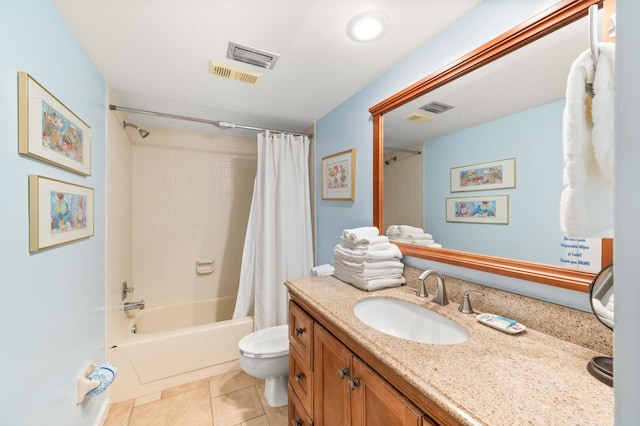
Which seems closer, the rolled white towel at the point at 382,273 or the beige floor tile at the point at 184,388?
the rolled white towel at the point at 382,273

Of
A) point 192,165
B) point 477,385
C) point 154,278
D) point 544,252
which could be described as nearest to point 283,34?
point 544,252

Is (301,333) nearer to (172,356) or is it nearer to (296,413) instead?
(296,413)

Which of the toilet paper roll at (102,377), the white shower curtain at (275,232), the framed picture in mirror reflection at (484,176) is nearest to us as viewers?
the framed picture in mirror reflection at (484,176)

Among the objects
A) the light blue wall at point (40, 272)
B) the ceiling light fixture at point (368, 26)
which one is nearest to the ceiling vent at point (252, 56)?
the ceiling light fixture at point (368, 26)

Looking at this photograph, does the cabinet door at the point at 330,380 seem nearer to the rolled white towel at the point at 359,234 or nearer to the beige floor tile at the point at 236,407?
the rolled white towel at the point at 359,234

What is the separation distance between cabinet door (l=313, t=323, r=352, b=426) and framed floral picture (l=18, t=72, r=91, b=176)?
1284 mm

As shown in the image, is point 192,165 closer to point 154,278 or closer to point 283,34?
point 154,278

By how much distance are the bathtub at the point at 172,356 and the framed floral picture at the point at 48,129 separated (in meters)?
1.29

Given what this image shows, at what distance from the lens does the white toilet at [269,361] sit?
167cm

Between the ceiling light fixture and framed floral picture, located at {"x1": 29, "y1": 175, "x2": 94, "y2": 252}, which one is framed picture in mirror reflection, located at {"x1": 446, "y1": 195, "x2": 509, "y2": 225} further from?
framed floral picture, located at {"x1": 29, "y1": 175, "x2": 94, "y2": 252}

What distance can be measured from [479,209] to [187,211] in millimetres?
2713

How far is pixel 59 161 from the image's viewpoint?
3.64 ft

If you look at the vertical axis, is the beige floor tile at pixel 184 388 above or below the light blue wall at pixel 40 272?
below

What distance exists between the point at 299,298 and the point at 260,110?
1.65 m
